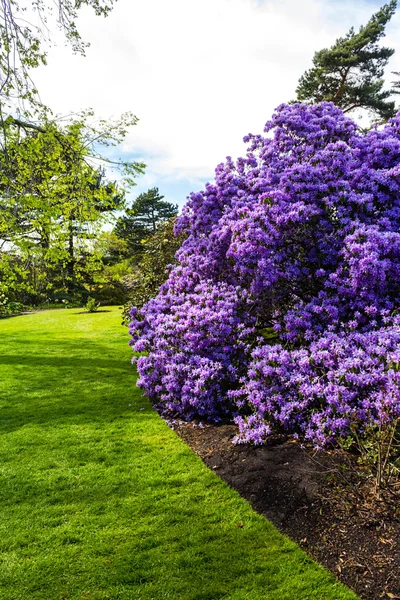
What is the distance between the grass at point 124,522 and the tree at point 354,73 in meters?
27.2

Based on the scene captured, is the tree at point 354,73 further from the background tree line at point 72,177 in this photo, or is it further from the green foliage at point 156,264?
the green foliage at point 156,264

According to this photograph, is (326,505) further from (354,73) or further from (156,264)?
(354,73)

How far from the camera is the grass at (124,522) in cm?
371

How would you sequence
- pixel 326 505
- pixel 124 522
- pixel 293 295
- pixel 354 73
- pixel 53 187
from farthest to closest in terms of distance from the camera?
pixel 354 73 → pixel 53 187 → pixel 293 295 → pixel 124 522 → pixel 326 505

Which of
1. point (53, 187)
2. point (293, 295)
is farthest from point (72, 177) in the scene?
point (293, 295)

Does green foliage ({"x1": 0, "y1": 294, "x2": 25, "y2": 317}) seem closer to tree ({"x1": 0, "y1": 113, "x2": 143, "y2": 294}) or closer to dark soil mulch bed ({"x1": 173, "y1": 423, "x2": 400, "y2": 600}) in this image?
tree ({"x1": 0, "y1": 113, "x2": 143, "y2": 294})

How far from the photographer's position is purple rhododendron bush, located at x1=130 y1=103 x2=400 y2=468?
5.83 meters

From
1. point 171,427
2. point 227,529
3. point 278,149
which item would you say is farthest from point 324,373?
point 278,149

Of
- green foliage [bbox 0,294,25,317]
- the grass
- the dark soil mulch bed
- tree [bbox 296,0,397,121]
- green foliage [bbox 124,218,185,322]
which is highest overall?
tree [bbox 296,0,397,121]

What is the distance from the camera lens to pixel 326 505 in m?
4.50

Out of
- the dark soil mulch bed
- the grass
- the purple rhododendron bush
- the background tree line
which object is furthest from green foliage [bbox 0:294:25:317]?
the dark soil mulch bed

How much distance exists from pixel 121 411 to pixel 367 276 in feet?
17.2

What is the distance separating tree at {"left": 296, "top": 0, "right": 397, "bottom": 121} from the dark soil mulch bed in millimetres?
27773

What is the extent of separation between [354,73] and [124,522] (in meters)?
31.2
